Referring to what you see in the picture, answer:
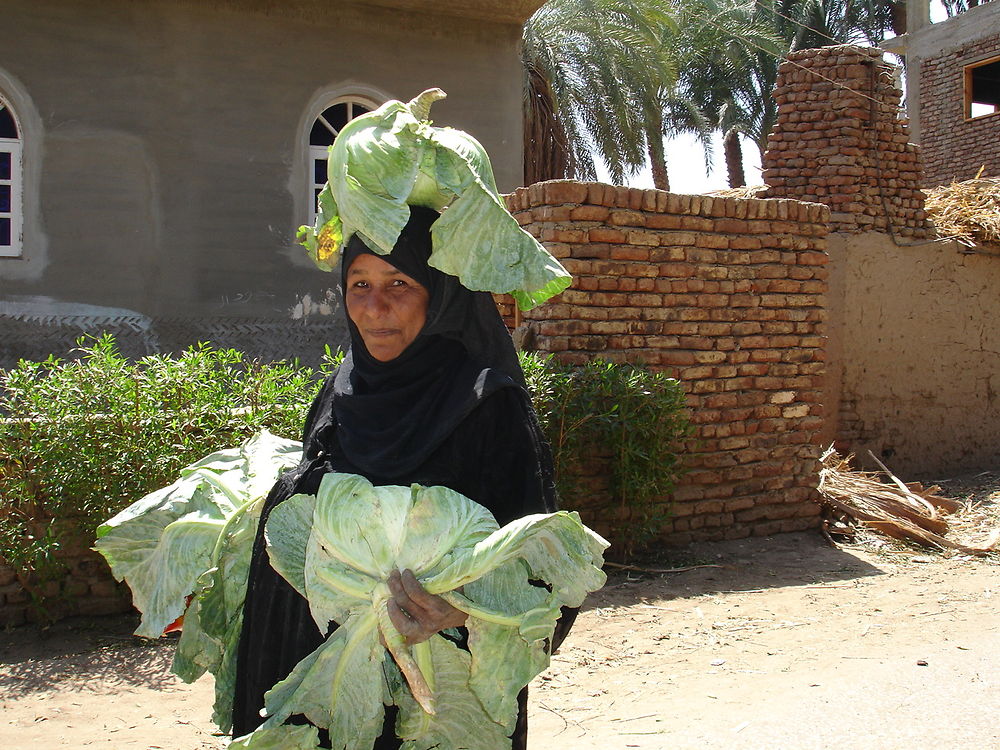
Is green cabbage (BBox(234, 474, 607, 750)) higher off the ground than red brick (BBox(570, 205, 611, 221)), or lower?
lower

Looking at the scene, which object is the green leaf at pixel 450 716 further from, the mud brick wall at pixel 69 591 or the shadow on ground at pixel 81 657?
the mud brick wall at pixel 69 591

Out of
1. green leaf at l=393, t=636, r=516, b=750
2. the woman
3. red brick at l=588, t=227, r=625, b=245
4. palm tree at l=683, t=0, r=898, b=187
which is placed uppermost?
palm tree at l=683, t=0, r=898, b=187

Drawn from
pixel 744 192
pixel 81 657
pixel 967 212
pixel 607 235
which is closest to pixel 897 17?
pixel 967 212

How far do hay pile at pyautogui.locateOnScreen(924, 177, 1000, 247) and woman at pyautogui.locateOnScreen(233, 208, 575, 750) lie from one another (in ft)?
28.0

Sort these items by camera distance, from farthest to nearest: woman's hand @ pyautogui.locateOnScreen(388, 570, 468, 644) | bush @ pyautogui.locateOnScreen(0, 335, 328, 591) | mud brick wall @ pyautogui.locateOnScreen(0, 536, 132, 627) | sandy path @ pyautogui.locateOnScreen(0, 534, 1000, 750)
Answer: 1. mud brick wall @ pyautogui.locateOnScreen(0, 536, 132, 627)
2. bush @ pyautogui.locateOnScreen(0, 335, 328, 591)
3. sandy path @ pyautogui.locateOnScreen(0, 534, 1000, 750)
4. woman's hand @ pyautogui.locateOnScreen(388, 570, 468, 644)

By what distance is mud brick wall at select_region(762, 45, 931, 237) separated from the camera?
28.5 feet

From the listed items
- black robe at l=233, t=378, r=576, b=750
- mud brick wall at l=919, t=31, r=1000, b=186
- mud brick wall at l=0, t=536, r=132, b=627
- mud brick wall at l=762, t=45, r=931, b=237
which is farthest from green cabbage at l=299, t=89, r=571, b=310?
mud brick wall at l=919, t=31, r=1000, b=186

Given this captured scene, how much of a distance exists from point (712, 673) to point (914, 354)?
581 cm

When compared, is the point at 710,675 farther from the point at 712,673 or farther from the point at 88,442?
the point at 88,442

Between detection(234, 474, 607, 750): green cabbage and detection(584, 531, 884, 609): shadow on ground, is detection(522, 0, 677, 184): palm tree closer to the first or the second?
detection(584, 531, 884, 609): shadow on ground

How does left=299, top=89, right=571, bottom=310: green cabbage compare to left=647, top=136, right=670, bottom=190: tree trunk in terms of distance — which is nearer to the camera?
left=299, top=89, right=571, bottom=310: green cabbage

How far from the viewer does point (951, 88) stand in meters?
18.1

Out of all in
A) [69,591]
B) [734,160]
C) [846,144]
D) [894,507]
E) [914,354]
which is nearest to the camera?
[69,591]

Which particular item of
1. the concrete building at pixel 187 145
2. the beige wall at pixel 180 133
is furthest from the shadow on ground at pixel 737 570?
the beige wall at pixel 180 133
